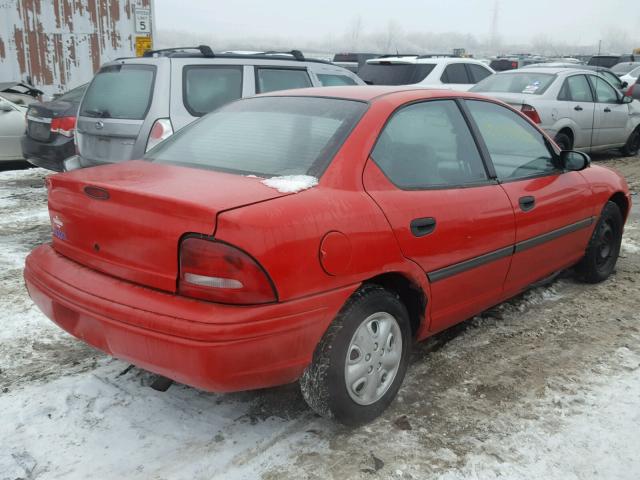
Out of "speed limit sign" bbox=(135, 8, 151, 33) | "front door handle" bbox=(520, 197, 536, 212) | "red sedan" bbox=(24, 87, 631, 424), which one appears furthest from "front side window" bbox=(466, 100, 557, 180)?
"speed limit sign" bbox=(135, 8, 151, 33)

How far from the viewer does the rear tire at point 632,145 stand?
11.4 metres

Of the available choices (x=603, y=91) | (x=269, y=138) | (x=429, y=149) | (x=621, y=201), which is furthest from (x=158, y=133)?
(x=603, y=91)

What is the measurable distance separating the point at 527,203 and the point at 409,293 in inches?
43.3

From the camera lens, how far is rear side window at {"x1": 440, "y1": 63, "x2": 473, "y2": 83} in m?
11.7

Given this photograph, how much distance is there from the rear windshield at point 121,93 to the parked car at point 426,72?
6.18 meters

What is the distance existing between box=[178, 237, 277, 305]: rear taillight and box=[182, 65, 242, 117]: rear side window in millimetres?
3788

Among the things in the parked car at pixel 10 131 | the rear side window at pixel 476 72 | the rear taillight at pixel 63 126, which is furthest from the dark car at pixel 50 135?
the rear side window at pixel 476 72

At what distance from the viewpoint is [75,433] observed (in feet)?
9.20

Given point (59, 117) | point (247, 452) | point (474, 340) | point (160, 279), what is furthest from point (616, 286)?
point (59, 117)

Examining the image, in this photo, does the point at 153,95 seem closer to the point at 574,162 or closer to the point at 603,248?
the point at 574,162

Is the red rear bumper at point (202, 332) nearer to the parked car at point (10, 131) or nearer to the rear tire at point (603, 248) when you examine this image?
the rear tire at point (603, 248)

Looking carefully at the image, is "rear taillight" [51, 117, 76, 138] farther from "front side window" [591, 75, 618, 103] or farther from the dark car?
"front side window" [591, 75, 618, 103]

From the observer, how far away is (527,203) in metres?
3.73

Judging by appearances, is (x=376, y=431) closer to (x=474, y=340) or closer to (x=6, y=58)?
(x=474, y=340)
